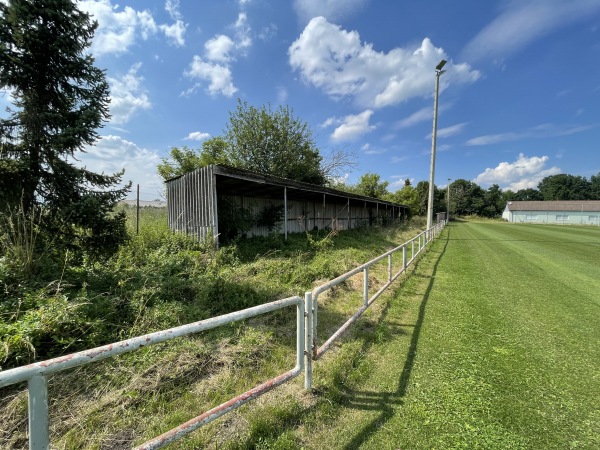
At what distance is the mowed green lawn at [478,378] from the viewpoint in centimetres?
225

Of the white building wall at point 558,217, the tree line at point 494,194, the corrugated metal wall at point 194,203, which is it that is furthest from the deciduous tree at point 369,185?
the white building wall at point 558,217

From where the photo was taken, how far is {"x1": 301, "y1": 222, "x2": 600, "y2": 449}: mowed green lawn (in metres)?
2.25

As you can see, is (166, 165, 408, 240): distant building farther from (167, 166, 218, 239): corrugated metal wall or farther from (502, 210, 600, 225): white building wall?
(502, 210, 600, 225): white building wall

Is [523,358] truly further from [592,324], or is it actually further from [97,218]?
[97,218]

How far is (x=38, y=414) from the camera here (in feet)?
4.00

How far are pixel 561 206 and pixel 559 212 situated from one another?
1.75m

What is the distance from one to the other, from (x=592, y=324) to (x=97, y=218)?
8.77 metres

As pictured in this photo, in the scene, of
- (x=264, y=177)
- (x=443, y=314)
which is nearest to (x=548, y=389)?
(x=443, y=314)

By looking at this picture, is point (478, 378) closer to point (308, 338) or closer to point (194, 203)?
point (308, 338)

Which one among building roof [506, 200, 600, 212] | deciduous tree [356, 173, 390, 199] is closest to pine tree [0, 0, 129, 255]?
deciduous tree [356, 173, 390, 199]

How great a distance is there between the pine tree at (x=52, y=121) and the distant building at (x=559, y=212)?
3064 inches

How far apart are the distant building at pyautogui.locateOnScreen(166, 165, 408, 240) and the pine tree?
10.4 feet

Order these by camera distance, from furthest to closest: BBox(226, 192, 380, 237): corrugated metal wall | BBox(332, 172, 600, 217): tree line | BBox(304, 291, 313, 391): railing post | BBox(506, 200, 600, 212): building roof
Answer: BBox(332, 172, 600, 217): tree line
BBox(506, 200, 600, 212): building roof
BBox(226, 192, 380, 237): corrugated metal wall
BBox(304, 291, 313, 391): railing post

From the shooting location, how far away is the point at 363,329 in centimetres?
429
